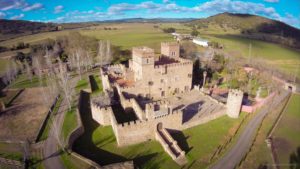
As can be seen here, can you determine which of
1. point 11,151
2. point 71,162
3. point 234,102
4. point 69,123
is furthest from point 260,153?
point 11,151

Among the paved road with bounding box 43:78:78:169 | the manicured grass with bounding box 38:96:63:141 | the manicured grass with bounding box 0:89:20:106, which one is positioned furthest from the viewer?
the manicured grass with bounding box 0:89:20:106

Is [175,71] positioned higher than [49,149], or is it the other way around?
[175,71]

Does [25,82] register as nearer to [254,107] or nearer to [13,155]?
[13,155]

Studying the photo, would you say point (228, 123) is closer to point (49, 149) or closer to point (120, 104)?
point (120, 104)

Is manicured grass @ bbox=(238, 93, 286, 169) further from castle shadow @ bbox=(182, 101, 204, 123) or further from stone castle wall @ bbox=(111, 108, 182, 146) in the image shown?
stone castle wall @ bbox=(111, 108, 182, 146)

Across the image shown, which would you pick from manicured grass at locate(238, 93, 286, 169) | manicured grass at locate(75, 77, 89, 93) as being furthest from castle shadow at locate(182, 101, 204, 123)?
manicured grass at locate(75, 77, 89, 93)

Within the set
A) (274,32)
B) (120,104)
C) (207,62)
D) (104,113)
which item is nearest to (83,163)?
(104,113)
